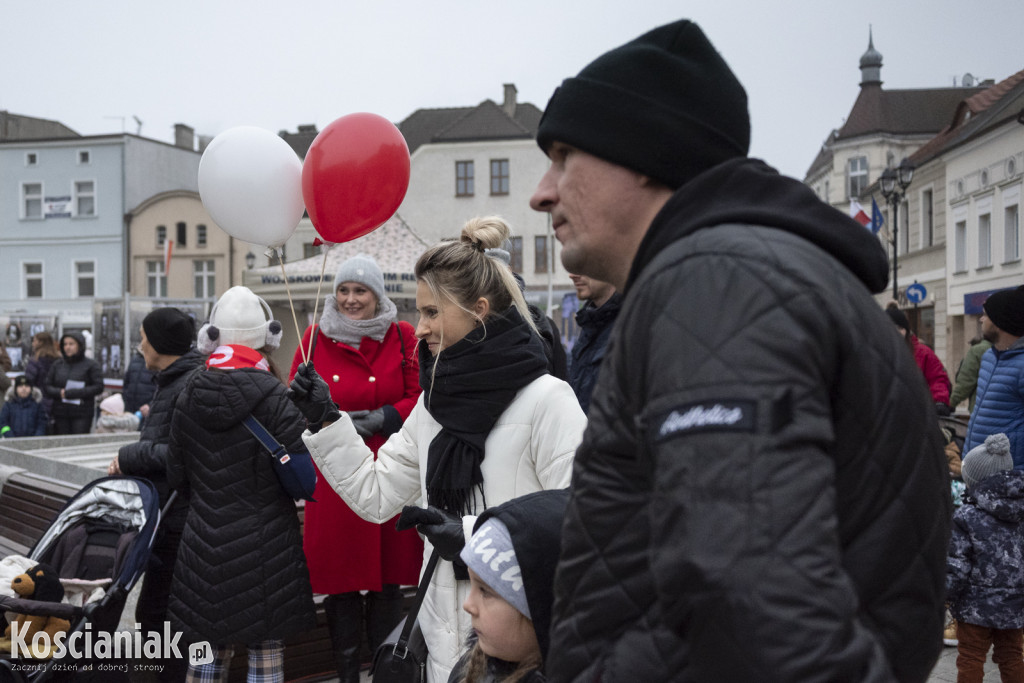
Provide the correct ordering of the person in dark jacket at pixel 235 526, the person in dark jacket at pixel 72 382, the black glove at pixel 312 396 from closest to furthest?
the black glove at pixel 312 396 < the person in dark jacket at pixel 235 526 < the person in dark jacket at pixel 72 382

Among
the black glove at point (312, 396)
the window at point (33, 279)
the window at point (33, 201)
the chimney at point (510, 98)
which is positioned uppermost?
the chimney at point (510, 98)

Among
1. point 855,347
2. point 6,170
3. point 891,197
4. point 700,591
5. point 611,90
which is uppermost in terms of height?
point 6,170

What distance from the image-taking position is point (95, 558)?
14.6 ft

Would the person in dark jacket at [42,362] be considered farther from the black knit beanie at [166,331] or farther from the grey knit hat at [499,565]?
the grey knit hat at [499,565]

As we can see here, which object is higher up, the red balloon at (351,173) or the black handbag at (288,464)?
Result: the red balloon at (351,173)

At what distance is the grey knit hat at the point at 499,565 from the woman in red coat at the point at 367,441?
2481mm

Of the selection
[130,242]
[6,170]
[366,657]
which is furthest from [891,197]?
[6,170]

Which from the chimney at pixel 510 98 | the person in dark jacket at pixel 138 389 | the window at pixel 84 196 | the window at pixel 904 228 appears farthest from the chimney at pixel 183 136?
the person in dark jacket at pixel 138 389

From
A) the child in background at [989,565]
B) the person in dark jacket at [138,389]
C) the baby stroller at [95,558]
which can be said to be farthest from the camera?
the person in dark jacket at [138,389]

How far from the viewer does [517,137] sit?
43.5m

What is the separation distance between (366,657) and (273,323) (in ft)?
6.70

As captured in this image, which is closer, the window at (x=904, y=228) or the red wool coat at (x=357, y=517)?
the red wool coat at (x=357, y=517)

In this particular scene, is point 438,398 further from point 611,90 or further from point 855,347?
point 855,347

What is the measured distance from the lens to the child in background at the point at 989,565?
452 centimetres
